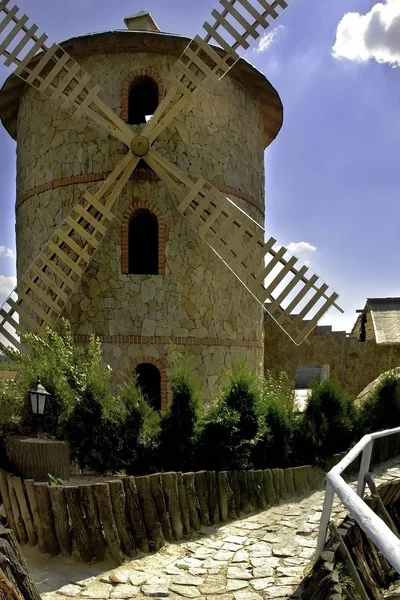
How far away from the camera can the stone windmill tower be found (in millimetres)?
10094

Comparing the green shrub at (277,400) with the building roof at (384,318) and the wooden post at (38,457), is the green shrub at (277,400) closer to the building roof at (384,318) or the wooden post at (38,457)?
the wooden post at (38,457)

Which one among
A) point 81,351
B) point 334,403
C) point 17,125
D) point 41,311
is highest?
point 17,125

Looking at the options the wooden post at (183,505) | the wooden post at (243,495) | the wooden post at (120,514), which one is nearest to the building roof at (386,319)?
the wooden post at (243,495)

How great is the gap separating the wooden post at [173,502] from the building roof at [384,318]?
1061cm

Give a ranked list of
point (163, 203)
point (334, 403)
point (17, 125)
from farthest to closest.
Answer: point (17, 125), point (163, 203), point (334, 403)

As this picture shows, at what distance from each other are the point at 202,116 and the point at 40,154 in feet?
11.0

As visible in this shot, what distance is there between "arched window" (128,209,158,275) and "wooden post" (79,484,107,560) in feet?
26.3

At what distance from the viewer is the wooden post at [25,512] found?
5414 mm

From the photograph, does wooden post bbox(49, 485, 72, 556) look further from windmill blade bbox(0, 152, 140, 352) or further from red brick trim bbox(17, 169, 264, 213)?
red brick trim bbox(17, 169, 264, 213)

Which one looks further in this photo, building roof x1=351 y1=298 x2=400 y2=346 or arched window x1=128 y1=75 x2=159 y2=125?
building roof x1=351 y1=298 x2=400 y2=346

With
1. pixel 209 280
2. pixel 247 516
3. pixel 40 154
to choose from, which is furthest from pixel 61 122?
pixel 247 516

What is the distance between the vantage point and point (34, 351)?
316 inches

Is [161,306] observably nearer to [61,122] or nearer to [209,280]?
[209,280]

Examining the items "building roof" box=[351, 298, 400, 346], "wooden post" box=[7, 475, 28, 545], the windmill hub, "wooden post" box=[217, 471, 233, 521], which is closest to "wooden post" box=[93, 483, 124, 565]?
"wooden post" box=[7, 475, 28, 545]
